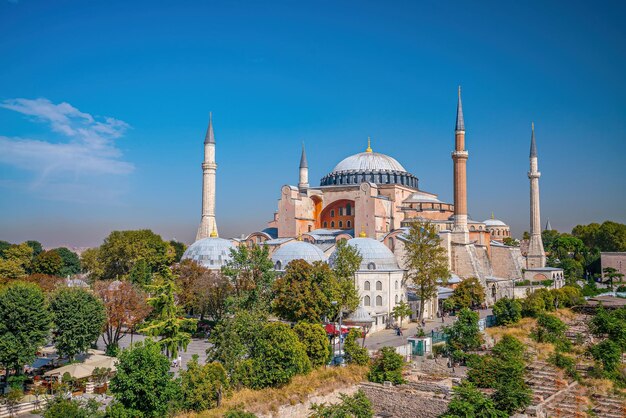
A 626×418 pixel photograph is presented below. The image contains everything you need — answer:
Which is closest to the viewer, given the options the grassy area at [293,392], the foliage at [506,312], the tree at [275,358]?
the grassy area at [293,392]

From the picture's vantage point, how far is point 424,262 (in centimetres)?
3222

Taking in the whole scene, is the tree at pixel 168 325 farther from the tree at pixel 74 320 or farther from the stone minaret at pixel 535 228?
the stone minaret at pixel 535 228

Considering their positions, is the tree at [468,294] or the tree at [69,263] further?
the tree at [69,263]

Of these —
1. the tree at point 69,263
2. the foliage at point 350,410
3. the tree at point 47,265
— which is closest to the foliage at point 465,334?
the foliage at point 350,410

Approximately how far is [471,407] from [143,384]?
870cm

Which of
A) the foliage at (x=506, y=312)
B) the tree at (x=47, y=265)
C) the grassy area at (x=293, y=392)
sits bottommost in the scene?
the grassy area at (x=293, y=392)

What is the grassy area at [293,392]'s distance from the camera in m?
16.1

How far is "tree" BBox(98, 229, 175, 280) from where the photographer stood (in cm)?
4094

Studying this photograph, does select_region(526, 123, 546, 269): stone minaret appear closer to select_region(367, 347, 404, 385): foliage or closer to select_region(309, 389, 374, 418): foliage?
select_region(367, 347, 404, 385): foliage

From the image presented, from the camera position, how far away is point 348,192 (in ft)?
141

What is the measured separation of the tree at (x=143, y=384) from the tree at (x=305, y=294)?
879 centimetres

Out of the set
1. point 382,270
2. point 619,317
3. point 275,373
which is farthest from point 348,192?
point 275,373

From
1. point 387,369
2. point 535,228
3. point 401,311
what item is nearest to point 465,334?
point 401,311

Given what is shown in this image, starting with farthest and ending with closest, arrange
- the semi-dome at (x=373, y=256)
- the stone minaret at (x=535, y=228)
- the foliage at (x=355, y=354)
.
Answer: the stone minaret at (x=535, y=228), the semi-dome at (x=373, y=256), the foliage at (x=355, y=354)
